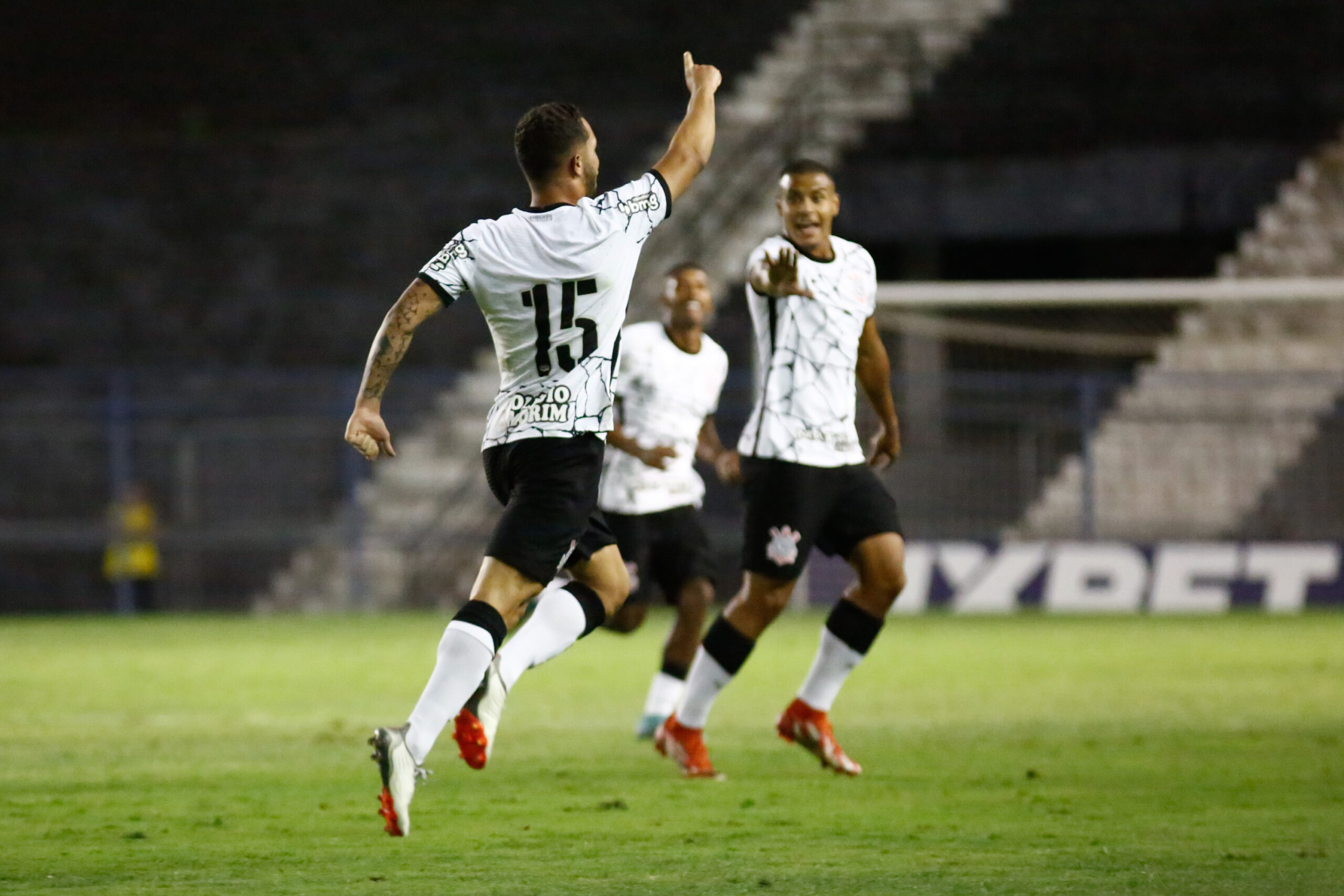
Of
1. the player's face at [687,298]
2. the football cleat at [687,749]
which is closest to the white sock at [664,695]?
the football cleat at [687,749]

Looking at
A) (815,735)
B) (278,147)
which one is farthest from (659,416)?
(278,147)

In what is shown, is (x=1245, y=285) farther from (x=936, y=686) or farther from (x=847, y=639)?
(x=847, y=639)

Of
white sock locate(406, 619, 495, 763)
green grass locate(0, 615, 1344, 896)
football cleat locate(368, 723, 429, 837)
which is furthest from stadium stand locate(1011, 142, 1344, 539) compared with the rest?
football cleat locate(368, 723, 429, 837)

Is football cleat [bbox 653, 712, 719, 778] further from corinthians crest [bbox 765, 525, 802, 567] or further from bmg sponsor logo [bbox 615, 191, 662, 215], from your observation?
bmg sponsor logo [bbox 615, 191, 662, 215]

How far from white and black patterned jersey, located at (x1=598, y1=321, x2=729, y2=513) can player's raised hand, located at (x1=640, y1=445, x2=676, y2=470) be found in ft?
1.67

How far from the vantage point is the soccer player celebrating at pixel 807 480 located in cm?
742

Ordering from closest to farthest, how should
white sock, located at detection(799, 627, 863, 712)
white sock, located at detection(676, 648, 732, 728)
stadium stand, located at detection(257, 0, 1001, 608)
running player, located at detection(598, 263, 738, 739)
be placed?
1. white sock, located at detection(799, 627, 863, 712)
2. white sock, located at detection(676, 648, 732, 728)
3. running player, located at detection(598, 263, 738, 739)
4. stadium stand, located at detection(257, 0, 1001, 608)

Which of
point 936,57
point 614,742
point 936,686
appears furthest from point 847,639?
point 936,57

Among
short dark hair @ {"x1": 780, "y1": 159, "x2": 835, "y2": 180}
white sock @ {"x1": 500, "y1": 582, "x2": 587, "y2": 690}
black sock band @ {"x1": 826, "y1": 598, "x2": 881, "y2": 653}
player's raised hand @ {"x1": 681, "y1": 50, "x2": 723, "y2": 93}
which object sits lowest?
black sock band @ {"x1": 826, "y1": 598, "x2": 881, "y2": 653}

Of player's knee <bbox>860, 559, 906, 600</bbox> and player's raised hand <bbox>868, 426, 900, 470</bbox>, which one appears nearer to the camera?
player's knee <bbox>860, 559, 906, 600</bbox>

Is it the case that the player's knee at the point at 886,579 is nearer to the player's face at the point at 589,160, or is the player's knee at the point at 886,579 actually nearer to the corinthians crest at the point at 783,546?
the corinthians crest at the point at 783,546

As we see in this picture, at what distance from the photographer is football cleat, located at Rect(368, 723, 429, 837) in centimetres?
531

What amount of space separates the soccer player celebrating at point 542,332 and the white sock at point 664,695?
2855 millimetres

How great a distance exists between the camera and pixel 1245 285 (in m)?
17.1
